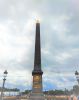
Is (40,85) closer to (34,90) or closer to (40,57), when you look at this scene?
(34,90)

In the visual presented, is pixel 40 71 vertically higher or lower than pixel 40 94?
higher

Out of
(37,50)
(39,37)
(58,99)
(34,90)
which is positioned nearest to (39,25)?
(39,37)

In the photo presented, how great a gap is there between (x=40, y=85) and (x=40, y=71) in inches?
124

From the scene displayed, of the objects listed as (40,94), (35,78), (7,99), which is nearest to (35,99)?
(40,94)

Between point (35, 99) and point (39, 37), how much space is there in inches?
564

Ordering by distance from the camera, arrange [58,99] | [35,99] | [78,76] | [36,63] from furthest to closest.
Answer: [58,99] < [36,63] < [35,99] < [78,76]

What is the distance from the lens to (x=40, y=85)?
47.7m

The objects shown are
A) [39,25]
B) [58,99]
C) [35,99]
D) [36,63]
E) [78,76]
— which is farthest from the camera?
[58,99]

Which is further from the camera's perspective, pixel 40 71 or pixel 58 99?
Answer: pixel 58 99

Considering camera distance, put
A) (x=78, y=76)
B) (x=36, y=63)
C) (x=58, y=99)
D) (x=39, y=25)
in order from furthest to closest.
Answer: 1. (x=58, y=99)
2. (x=39, y=25)
3. (x=36, y=63)
4. (x=78, y=76)

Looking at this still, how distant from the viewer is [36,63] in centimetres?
5003

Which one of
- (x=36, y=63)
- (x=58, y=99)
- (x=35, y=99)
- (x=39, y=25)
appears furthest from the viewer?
(x=58, y=99)

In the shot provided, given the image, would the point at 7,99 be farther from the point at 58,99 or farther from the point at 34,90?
the point at 34,90

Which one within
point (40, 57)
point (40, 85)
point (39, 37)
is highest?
point (39, 37)
